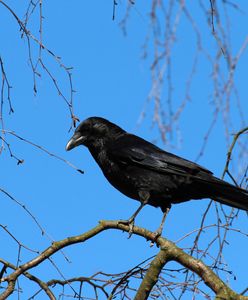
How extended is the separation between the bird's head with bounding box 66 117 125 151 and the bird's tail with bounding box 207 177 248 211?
1.32 meters

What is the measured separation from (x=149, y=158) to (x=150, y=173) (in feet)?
0.57

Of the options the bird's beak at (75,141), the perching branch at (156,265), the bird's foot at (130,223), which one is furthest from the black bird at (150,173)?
the perching branch at (156,265)

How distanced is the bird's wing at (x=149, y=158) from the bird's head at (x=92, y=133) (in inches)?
6.7

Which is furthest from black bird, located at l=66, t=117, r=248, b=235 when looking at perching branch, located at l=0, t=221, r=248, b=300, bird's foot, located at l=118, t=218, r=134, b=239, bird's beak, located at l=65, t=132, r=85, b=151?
perching branch, located at l=0, t=221, r=248, b=300

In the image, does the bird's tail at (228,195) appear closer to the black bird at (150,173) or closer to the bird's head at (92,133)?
the black bird at (150,173)

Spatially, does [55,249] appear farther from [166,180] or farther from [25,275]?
[166,180]

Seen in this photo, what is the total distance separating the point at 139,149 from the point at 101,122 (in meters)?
0.57

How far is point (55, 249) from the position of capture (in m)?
3.67

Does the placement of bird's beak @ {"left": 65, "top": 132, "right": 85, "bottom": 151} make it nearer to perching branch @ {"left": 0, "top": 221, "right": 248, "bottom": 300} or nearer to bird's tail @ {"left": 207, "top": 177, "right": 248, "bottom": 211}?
bird's tail @ {"left": 207, "top": 177, "right": 248, "bottom": 211}

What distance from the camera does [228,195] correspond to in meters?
4.68

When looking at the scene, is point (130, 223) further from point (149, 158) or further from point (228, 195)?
point (149, 158)

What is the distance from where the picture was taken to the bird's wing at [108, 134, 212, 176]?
17.2 ft

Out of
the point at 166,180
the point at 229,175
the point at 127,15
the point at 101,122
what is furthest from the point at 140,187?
the point at 127,15

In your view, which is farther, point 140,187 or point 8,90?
point 140,187
